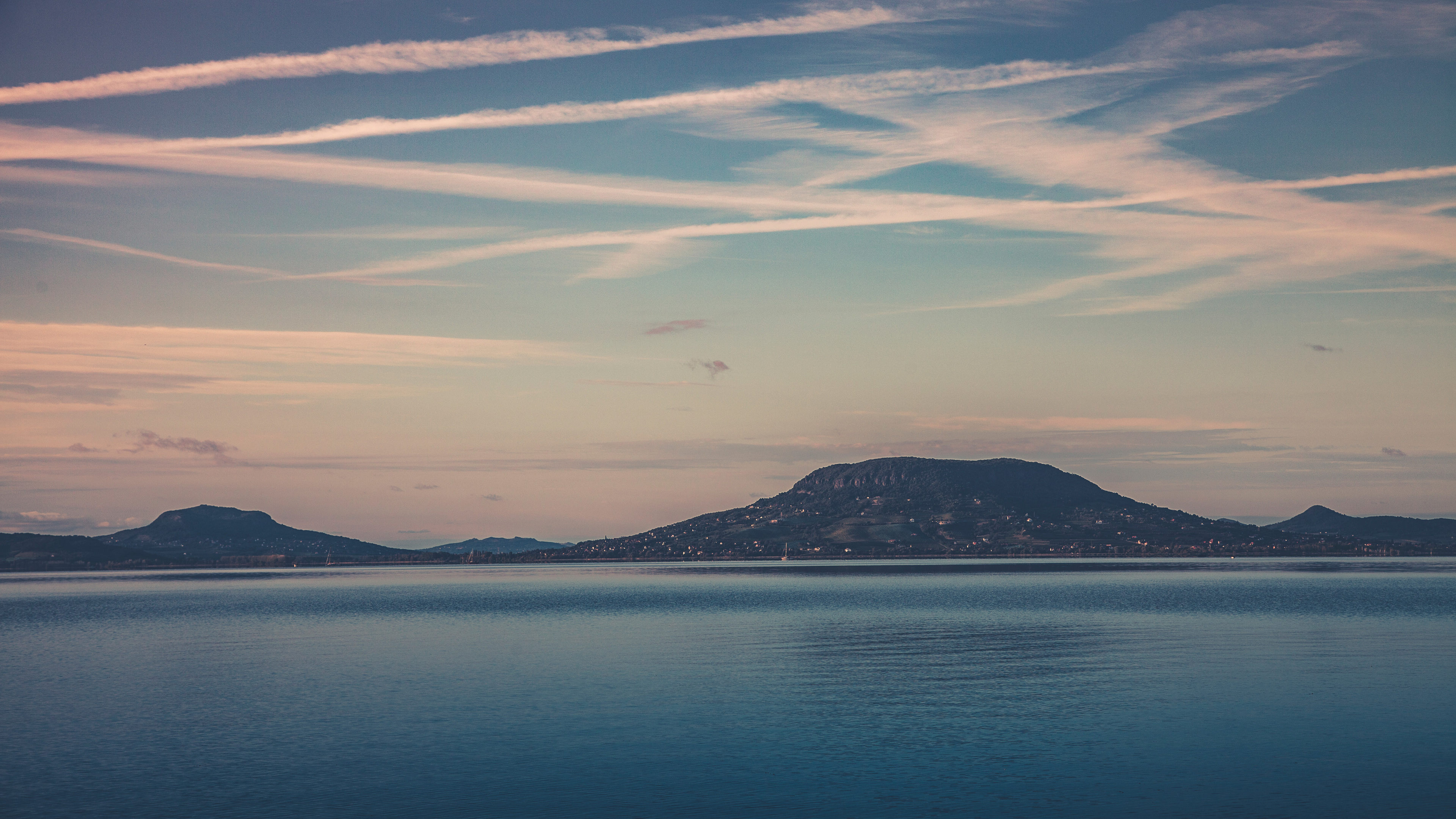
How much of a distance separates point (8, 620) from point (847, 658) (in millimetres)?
118884

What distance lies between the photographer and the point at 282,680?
198 ft

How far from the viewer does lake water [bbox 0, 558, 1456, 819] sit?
32.2 metres

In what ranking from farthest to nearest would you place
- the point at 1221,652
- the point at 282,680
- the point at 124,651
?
the point at 124,651, the point at 1221,652, the point at 282,680

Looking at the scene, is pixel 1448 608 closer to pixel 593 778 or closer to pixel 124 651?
pixel 593 778

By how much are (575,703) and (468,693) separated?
23.2 ft

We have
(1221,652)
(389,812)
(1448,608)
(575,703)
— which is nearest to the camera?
(389,812)

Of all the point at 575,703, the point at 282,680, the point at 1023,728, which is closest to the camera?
the point at 1023,728

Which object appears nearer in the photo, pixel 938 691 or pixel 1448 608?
pixel 938 691

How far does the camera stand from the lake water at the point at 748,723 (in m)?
32.2

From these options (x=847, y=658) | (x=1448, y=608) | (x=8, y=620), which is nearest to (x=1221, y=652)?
(x=847, y=658)

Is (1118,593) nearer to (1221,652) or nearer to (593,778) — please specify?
(1221,652)

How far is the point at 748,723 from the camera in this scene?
144 ft

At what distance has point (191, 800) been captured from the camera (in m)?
32.5

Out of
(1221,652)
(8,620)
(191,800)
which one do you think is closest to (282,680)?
(191,800)
